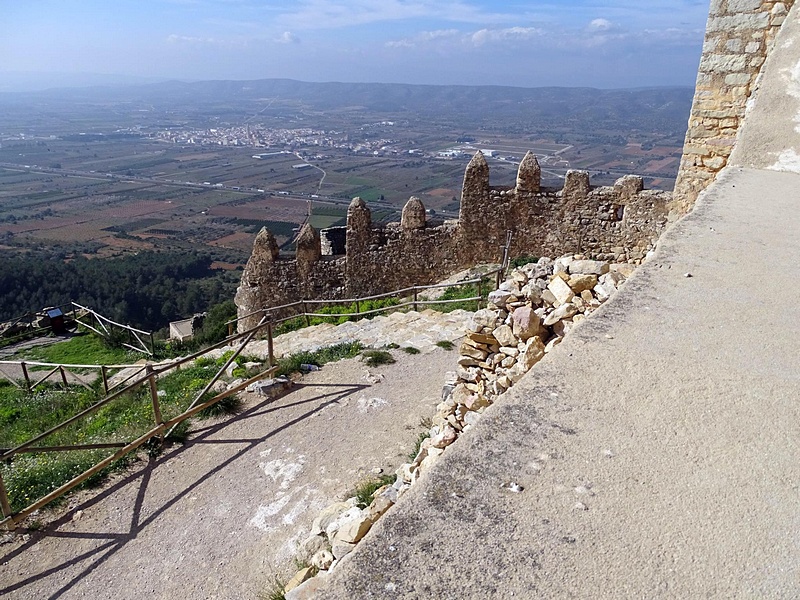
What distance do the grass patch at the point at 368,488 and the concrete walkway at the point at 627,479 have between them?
8.80 feet

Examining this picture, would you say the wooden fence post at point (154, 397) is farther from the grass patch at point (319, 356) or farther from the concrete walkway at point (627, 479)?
the concrete walkway at point (627, 479)

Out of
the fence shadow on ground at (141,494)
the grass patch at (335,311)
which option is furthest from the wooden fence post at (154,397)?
the grass patch at (335,311)

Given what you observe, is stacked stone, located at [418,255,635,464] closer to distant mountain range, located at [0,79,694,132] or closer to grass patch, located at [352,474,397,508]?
grass patch, located at [352,474,397,508]

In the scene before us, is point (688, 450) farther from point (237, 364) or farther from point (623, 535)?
point (237, 364)

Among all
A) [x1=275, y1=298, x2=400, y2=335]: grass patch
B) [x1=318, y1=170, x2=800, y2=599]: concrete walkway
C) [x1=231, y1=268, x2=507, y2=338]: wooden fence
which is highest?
[x1=318, y1=170, x2=800, y2=599]: concrete walkway

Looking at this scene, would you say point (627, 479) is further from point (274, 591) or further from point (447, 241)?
point (447, 241)

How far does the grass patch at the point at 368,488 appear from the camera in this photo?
4.87 meters

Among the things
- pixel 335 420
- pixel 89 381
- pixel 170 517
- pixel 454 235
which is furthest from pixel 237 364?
pixel 454 235

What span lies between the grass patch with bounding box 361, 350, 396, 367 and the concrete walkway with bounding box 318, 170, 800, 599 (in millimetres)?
5676

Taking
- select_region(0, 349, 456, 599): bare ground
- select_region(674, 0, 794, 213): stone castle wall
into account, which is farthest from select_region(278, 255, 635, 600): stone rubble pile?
select_region(674, 0, 794, 213): stone castle wall

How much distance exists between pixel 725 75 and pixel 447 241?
6413mm

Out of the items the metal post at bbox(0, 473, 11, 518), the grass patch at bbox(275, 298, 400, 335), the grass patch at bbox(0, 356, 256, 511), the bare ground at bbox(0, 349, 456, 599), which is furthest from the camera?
the grass patch at bbox(275, 298, 400, 335)

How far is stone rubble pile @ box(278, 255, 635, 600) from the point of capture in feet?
12.8

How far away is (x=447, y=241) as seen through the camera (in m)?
12.7
